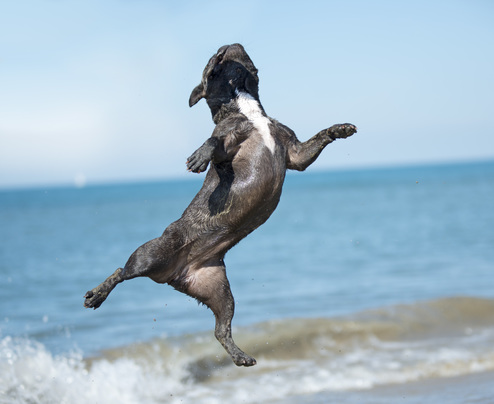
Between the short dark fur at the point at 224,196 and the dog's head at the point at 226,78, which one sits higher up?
the dog's head at the point at 226,78

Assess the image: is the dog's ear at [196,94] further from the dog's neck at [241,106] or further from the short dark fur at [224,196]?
the dog's neck at [241,106]

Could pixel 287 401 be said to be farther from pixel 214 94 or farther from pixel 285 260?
pixel 285 260

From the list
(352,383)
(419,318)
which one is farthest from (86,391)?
(419,318)

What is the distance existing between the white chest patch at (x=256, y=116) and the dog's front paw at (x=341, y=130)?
477 mm

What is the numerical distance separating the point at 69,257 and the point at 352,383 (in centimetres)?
1334

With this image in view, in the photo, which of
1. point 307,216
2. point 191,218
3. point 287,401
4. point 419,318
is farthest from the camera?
point 307,216

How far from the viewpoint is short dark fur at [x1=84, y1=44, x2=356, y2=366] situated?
16.7ft

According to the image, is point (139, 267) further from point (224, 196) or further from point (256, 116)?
point (256, 116)

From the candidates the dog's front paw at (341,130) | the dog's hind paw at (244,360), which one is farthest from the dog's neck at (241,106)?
the dog's hind paw at (244,360)

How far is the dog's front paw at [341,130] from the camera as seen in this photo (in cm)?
488

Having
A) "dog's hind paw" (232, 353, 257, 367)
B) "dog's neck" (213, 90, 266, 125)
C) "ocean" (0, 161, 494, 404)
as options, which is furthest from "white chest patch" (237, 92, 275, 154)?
"ocean" (0, 161, 494, 404)

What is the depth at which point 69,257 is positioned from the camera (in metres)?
19.2

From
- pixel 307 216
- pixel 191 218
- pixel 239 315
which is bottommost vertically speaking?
pixel 307 216

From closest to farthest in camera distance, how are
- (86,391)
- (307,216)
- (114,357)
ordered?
1. (86,391)
2. (114,357)
3. (307,216)
